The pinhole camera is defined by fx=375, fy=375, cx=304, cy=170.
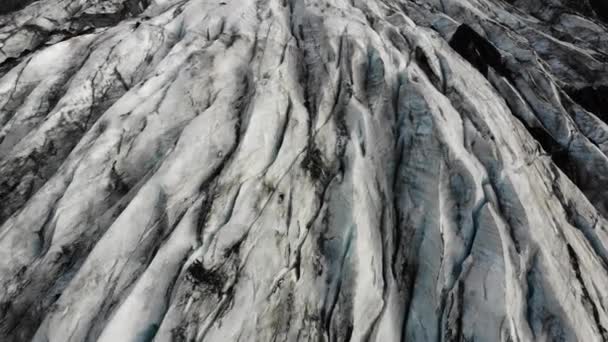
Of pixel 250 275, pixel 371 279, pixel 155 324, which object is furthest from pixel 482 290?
pixel 155 324

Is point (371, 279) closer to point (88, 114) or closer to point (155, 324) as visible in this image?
point (155, 324)

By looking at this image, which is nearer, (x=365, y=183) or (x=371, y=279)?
(x=371, y=279)

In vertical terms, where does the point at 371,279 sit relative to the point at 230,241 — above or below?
below

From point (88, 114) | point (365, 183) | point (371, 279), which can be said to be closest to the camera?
point (371, 279)

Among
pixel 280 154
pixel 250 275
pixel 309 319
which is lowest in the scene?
pixel 309 319

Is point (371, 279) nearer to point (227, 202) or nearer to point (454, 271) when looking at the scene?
point (454, 271)

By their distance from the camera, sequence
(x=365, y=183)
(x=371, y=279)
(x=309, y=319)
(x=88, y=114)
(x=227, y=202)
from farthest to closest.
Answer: (x=88, y=114), (x=365, y=183), (x=227, y=202), (x=371, y=279), (x=309, y=319)

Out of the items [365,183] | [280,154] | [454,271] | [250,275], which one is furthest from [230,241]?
[454,271]
